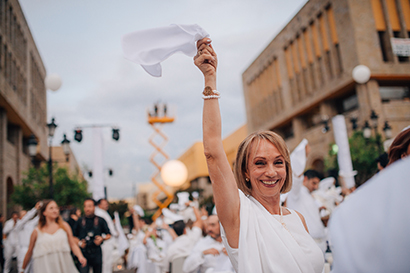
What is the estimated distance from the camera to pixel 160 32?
2.07m

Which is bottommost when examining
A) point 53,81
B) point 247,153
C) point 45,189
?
point 247,153

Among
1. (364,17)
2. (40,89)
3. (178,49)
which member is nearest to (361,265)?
(178,49)

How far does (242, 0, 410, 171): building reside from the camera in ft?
71.1

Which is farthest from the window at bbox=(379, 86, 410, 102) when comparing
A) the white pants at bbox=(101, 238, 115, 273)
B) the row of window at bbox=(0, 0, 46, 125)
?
the row of window at bbox=(0, 0, 46, 125)

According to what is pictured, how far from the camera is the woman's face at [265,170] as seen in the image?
1.96m

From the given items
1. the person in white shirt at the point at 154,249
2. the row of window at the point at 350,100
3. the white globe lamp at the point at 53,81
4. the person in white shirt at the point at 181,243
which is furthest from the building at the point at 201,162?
the person in white shirt at the point at 181,243

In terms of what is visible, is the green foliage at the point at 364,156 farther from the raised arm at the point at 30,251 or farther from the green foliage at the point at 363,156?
the raised arm at the point at 30,251

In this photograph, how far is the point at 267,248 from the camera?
1704 millimetres

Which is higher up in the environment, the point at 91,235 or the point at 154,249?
the point at 91,235

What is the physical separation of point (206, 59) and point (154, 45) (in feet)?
1.37

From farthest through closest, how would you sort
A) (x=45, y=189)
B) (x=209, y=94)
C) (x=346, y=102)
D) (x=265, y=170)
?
(x=346, y=102)
(x=45, y=189)
(x=265, y=170)
(x=209, y=94)

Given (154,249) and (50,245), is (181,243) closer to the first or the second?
(50,245)

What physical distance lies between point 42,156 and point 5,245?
924 inches

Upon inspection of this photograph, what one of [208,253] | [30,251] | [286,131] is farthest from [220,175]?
[286,131]
